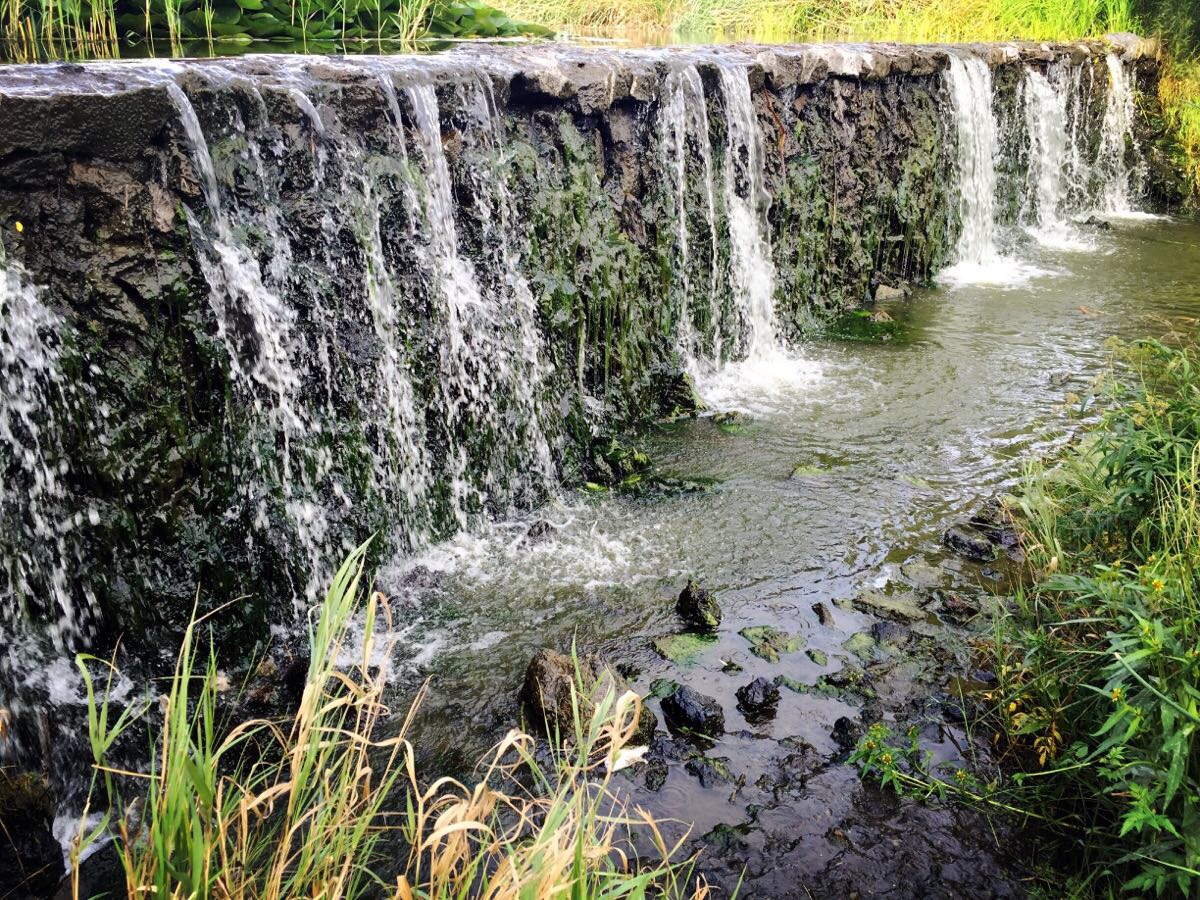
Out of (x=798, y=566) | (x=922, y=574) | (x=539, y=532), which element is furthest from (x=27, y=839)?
(x=922, y=574)

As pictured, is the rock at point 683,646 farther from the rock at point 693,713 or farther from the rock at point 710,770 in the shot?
the rock at point 710,770

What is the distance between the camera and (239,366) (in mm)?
4023

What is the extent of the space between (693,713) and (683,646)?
50 centimetres

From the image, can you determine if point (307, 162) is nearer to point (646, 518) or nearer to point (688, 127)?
point (646, 518)

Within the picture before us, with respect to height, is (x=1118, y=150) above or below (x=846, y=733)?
above

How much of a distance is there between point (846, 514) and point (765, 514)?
0.41 metres

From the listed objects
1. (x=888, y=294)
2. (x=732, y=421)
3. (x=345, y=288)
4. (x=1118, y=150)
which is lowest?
(x=732, y=421)

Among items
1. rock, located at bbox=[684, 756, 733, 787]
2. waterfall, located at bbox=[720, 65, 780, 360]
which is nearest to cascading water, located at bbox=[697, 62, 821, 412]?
waterfall, located at bbox=[720, 65, 780, 360]

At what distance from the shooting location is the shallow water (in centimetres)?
302

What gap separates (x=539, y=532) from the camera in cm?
488

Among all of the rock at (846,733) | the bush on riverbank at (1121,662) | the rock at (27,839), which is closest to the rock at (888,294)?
the bush on riverbank at (1121,662)

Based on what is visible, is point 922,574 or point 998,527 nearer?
point 922,574

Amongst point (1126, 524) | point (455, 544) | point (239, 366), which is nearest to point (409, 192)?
point (239, 366)

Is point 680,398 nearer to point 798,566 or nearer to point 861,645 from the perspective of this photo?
point 798,566
